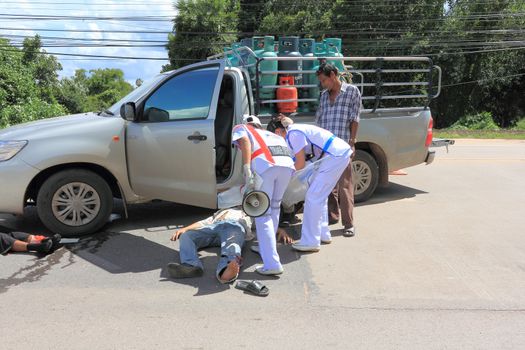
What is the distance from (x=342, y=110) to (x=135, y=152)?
251 cm

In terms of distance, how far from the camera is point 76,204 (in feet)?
17.9

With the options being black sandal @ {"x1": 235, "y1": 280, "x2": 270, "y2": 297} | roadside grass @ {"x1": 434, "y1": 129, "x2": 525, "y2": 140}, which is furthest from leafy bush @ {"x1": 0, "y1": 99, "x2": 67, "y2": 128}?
roadside grass @ {"x1": 434, "y1": 129, "x2": 525, "y2": 140}

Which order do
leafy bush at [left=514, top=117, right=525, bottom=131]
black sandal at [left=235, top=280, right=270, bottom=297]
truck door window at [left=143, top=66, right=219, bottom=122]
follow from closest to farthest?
black sandal at [left=235, top=280, right=270, bottom=297] < truck door window at [left=143, top=66, right=219, bottom=122] < leafy bush at [left=514, top=117, right=525, bottom=131]

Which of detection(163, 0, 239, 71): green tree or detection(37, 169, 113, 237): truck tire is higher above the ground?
detection(163, 0, 239, 71): green tree

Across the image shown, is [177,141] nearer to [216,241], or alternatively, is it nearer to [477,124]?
[216,241]

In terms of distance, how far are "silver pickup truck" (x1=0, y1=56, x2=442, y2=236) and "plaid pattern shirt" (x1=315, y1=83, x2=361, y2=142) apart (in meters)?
0.91

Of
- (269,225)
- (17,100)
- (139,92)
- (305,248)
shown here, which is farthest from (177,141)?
(17,100)

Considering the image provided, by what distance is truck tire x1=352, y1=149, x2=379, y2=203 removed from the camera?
6.93m

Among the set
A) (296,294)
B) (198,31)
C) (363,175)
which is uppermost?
(198,31)

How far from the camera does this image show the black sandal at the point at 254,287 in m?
4.04

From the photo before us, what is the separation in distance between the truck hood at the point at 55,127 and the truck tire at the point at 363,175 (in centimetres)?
331

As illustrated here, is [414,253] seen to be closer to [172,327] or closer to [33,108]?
[172,327]

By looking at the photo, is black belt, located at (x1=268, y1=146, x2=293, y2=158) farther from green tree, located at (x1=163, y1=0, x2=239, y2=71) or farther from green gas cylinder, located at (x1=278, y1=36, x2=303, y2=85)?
green tree, located at (x1=163, y1=0, x2=239, y2=71)

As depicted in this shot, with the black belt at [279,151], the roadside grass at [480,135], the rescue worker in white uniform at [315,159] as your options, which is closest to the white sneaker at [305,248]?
the rescue worker in white uniform at [315,159]
